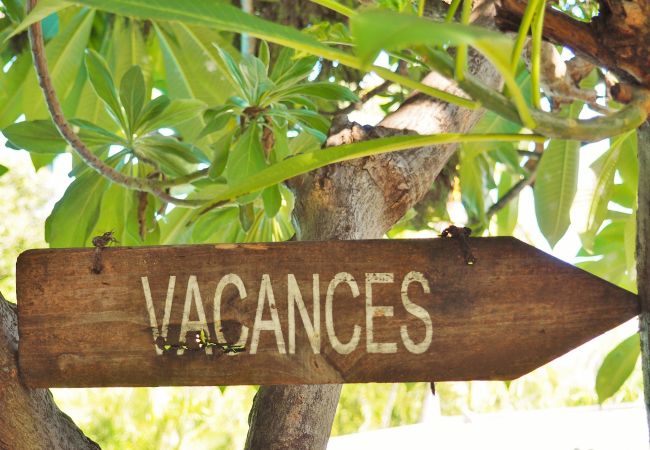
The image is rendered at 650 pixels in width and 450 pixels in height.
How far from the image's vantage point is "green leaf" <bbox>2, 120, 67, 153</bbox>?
0.97 m

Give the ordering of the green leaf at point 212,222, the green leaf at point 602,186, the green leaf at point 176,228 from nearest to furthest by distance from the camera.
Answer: the green leaf at point 602,186, the green leaf at point 212,222, the green leaf at point 176,228

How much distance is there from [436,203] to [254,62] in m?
0.89

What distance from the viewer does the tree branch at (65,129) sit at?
872 mm

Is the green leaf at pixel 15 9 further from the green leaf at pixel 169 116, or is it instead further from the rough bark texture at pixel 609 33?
the rough bark texture at pixel 609 33

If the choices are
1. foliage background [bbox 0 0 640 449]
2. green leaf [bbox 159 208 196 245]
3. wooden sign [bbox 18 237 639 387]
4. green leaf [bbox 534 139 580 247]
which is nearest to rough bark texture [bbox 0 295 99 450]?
wooden sign [bbox 18 237 639 387]

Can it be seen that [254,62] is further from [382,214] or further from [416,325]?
[416,325]

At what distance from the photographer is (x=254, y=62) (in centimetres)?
92

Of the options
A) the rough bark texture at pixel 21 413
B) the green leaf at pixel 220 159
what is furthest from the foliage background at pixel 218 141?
the rough bark texture at pixel 21 413

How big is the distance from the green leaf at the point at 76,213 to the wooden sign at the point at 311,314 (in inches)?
11.5

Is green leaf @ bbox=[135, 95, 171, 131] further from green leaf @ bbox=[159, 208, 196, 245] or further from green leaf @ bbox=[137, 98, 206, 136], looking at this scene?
green leaf @ bbox=[159, 208, 196, 245]

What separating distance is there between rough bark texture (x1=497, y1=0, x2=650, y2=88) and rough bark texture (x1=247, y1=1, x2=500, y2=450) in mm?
245

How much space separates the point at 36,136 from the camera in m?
0.98

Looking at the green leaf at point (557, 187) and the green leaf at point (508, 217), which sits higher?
the green leaf at point (508, 217)

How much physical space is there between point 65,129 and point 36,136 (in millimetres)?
94
